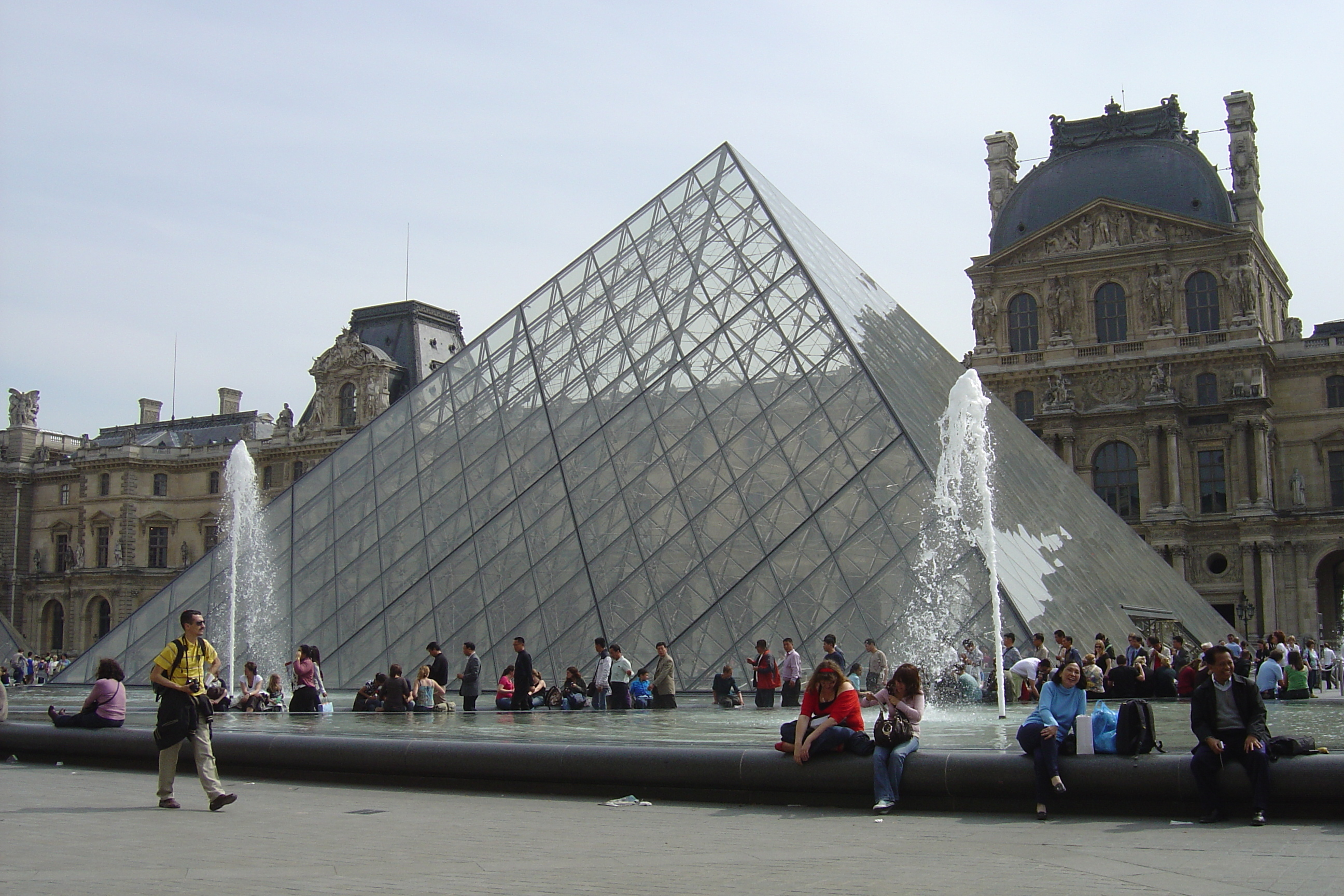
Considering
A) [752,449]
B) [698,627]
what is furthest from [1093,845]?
[752,449]

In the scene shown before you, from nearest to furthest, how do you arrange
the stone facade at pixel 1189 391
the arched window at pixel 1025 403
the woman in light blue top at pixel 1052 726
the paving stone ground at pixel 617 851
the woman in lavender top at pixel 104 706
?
the paving stone ground at pixel 617 851 → the woman in light blue top at pixel 1052 726 → the woman in lavender top at pixel 104 706 → the stone facade at pixel 1189 391 → the arched window at pixel 1025 403

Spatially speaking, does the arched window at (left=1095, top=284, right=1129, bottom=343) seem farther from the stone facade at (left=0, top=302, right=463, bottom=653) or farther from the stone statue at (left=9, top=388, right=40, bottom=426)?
the stone statue at (left=9, top=388, right=40, bottom=426)

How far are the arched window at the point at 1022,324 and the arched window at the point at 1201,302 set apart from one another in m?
4.84

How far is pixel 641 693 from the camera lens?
1513 cm

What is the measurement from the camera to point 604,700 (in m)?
15.1

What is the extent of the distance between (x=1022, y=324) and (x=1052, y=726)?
4248 centimetres

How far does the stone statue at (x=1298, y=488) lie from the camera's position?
1740 inches

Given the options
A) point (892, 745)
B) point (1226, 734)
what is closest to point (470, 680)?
point (892, 745)

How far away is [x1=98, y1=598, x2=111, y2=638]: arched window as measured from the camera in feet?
200

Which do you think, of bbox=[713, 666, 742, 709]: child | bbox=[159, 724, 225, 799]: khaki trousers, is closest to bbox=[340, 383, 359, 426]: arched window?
bbox=[713, 666, 742, 709]: child

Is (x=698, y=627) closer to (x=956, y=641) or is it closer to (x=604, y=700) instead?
(x=604, y=700)

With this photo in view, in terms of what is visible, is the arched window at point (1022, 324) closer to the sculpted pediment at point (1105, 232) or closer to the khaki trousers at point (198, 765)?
the sculpted pediment at point (1105, 232)

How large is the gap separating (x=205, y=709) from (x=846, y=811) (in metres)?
3.59

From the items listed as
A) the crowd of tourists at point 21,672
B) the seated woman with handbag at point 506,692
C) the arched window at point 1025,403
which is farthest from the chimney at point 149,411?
the seated woman with handbag at point 506,692
